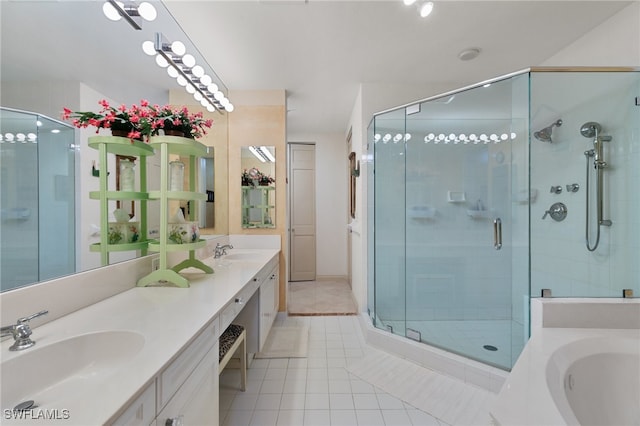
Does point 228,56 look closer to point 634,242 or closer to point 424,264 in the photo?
point 424,264

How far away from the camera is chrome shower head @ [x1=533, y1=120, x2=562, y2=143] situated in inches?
78.4

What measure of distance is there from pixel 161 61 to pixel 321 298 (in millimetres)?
3009

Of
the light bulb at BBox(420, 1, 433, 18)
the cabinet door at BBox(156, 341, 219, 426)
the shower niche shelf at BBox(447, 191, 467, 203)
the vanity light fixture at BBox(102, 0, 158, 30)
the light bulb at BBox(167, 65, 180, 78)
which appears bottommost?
the cabinet door at BBox(156, 341, 219, 426)

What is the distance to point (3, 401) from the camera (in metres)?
0.63

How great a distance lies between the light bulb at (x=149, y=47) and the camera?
1.56 meters

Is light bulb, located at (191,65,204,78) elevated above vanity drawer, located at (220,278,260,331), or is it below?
above

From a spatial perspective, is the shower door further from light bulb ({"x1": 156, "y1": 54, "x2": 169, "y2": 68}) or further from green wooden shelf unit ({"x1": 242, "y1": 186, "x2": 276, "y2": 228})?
light bulb ({"x1": 156, "y1": 54, "x2": 169, "y2": 68})

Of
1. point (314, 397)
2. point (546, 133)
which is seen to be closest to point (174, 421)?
point (314, 397)

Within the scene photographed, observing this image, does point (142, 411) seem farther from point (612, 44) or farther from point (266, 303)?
point (612, 44)

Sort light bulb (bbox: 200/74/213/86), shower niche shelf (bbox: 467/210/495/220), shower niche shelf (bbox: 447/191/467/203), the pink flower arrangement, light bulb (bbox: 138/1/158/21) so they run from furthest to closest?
shower niche shelf (bbox: 447/191/467/203), shower niche shelf (bbox: 467/210/495/220), light bulb (bbox: 200/74/213/86), light bulb (bbox: 138/1/158/21), the pink flower arrangement

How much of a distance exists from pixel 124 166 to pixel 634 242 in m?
3.21

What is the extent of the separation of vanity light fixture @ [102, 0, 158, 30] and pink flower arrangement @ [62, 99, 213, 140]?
0.41m

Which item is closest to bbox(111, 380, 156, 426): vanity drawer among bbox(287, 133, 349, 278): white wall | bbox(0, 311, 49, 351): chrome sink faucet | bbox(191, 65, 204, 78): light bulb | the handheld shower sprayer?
bbox(0, 311, 49, 351): chrome sink faucet

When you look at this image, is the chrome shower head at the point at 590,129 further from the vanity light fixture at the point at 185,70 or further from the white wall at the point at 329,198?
the vanity light fixture at the point at 185,70
